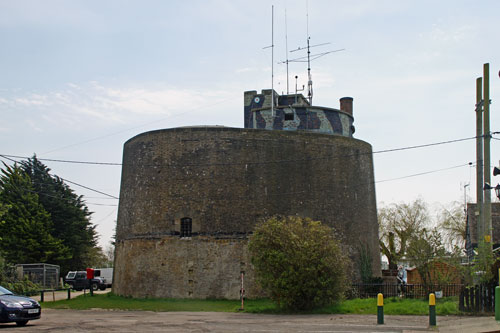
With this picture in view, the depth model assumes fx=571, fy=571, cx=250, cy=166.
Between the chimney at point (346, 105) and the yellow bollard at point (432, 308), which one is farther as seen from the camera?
the chimney at point (346, 105)

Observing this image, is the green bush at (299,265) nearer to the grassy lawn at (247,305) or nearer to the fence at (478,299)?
the grassy lawn at (247,305)

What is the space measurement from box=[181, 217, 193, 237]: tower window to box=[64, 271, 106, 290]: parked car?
63.1 feet

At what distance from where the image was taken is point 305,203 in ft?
97.2

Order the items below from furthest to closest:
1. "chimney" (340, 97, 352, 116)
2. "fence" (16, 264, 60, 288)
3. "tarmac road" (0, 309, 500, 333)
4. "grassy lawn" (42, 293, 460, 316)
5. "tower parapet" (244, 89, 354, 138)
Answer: "fence" (16, 264, 60, 288) < "chimney" (340, 97, 352, 116) < "tower parapet" (244, 89, 354, 138) < "grassy lawn" (42, 293, 460, 316) < "tarmac road" (0, 309, 500, 333)

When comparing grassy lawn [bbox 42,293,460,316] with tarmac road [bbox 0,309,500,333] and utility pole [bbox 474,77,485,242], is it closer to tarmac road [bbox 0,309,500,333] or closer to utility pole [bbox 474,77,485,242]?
tarmac road [bbox 0,309,500,333]

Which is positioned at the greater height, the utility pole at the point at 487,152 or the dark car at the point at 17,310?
the utility pole at the point at 487,152

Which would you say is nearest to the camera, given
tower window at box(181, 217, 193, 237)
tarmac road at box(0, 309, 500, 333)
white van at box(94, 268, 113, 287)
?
tarmac road at box(0, 309, 500, 333)

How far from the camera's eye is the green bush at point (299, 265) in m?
20.9


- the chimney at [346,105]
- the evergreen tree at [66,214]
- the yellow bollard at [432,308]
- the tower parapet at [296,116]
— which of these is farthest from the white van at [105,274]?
the yellow bollard at [432,308]

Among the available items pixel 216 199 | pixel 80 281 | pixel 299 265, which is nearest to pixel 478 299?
pixel 299 265

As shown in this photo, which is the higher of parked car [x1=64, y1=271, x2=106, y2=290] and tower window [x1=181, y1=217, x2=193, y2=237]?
tower window [x1=181, y1=217, x2=193, y2=237]

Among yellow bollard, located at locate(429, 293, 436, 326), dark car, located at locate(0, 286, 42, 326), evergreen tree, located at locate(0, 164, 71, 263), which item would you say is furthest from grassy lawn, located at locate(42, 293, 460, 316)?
evergreen tree, located at locate(0, 164, 71, 263)

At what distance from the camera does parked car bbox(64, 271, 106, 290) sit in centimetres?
4612

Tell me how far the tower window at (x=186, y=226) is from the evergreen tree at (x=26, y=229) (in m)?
23.9
